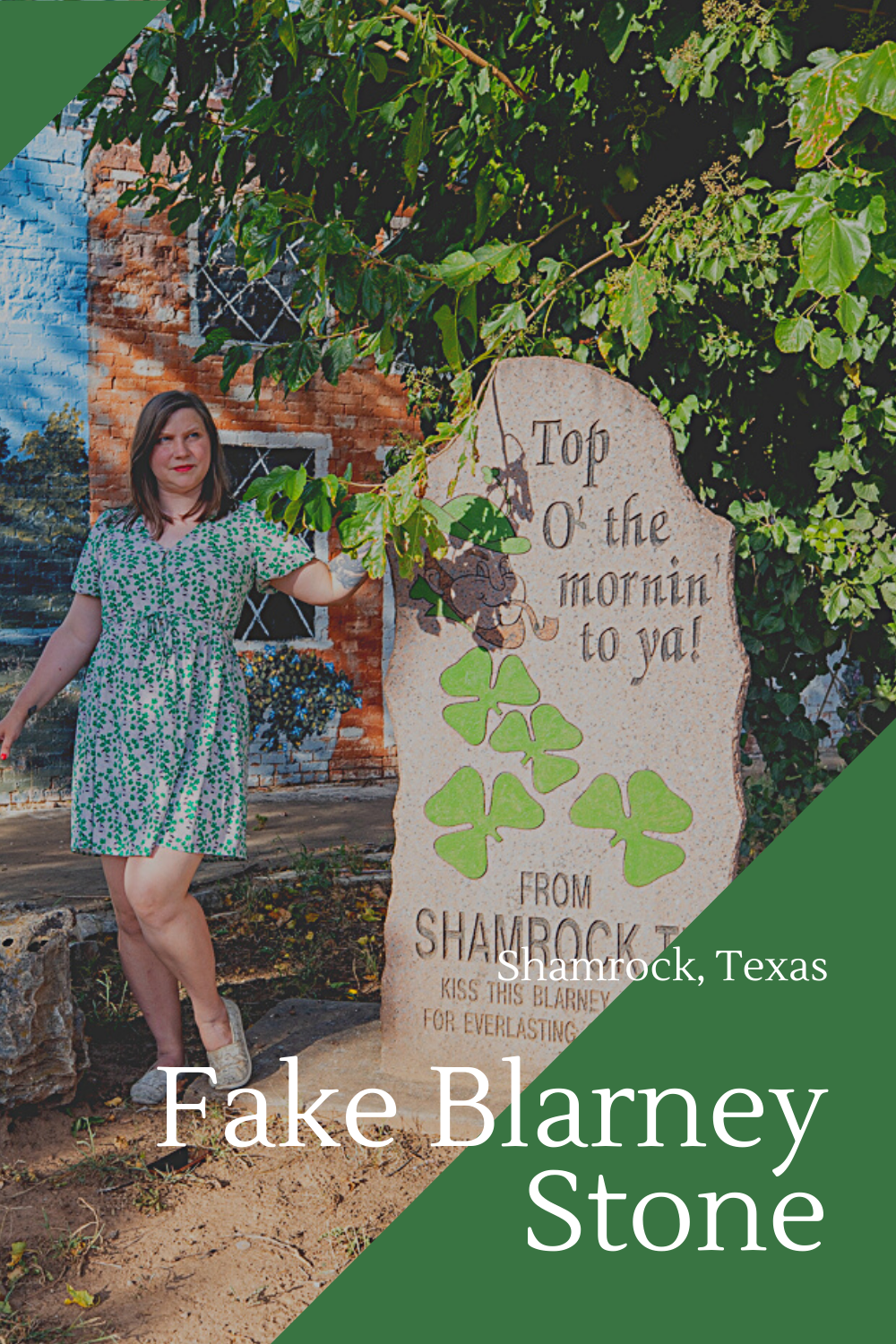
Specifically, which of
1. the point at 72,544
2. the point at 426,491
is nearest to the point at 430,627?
the point at 426,491

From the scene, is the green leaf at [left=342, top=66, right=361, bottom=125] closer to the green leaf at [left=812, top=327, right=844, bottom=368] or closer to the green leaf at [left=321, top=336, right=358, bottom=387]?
the green leaf at [left=321, top=336, right=358, bottom=387]

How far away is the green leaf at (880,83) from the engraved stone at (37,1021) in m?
2.90

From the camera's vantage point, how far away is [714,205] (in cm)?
350

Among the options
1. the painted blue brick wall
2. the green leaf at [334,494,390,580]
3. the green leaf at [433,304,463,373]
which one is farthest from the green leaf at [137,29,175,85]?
the painted blue brick wall

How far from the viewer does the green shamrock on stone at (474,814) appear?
350cm

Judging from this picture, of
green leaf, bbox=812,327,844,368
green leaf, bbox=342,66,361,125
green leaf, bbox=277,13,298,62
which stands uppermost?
green leaf, bbox=277,13,298,62

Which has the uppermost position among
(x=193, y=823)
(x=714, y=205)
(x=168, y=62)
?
(x=168, y=62)

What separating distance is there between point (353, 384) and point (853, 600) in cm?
560

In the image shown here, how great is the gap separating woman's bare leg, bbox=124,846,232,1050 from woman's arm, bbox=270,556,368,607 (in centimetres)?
79

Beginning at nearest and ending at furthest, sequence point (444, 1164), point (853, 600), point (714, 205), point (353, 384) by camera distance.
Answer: point (444, 1164), point (714, 205), point (853, 600), point (353, 384)

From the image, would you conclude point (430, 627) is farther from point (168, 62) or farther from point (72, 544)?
point (72, 544)

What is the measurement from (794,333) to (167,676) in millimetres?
1840

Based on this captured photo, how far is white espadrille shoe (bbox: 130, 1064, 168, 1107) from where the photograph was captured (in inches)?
141

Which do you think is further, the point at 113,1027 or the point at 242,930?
the point at 242,930
